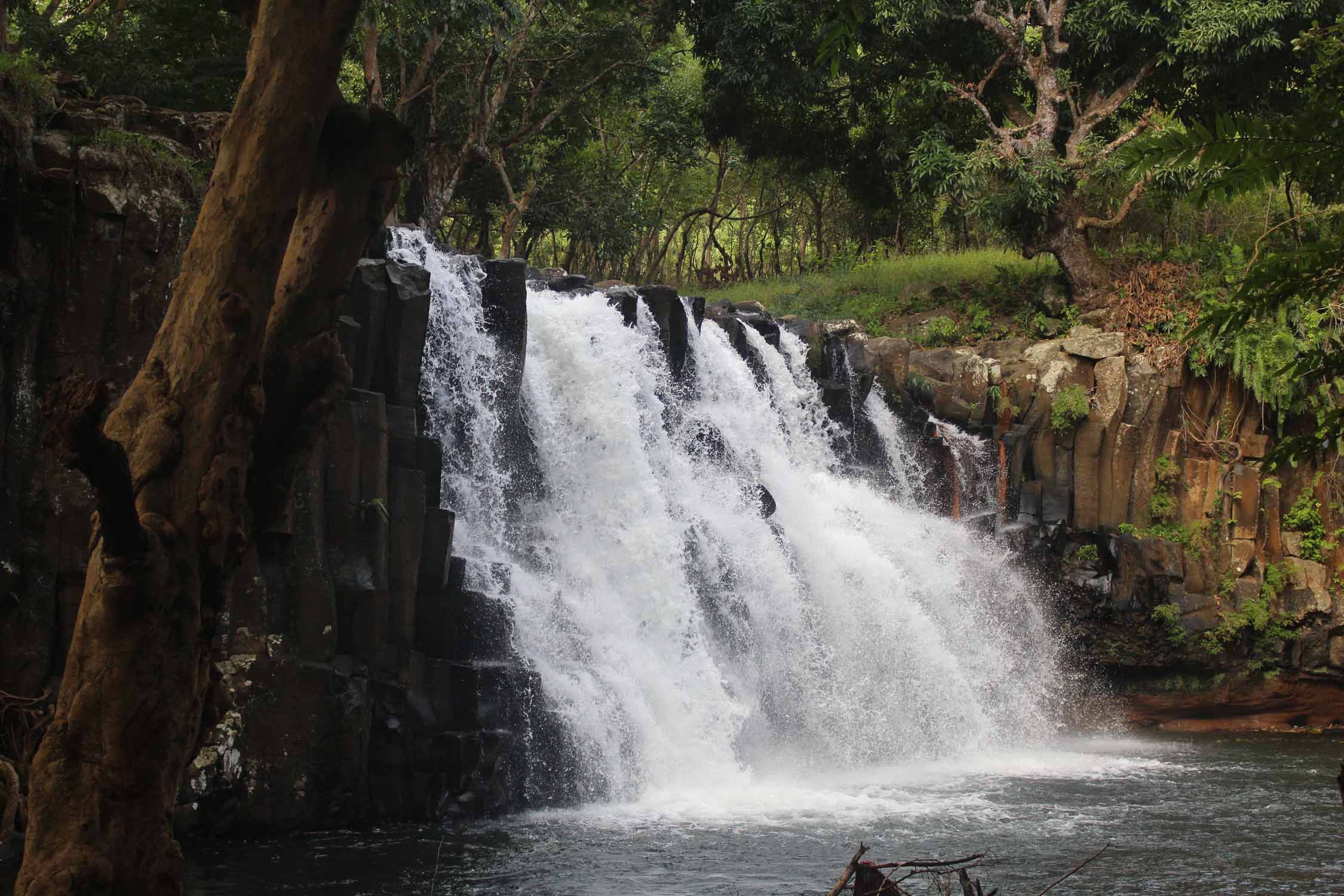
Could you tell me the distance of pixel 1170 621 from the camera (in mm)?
18391

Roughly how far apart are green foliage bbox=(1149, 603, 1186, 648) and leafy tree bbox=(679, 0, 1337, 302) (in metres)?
5.72

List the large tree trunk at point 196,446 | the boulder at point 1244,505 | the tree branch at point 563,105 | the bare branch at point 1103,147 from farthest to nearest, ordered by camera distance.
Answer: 1. the tree branch at point 563,105
2. the bare branch at point 1103,147
3. the boulder at point 1244,505
4. the large tree trunk at point 196,446

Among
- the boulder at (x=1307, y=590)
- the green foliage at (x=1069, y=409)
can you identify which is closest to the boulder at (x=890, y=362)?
the green foliage at (x=1069, y=409)

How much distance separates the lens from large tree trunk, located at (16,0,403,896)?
13.1 feet

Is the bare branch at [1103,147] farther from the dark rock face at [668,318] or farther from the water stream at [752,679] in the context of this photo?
the dark rock face at [668,318]

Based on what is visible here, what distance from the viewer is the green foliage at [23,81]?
9.41 m

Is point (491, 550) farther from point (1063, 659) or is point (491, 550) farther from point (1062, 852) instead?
point (1063, 659)

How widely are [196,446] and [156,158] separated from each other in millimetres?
6610

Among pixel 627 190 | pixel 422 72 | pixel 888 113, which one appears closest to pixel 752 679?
pixel 422 72

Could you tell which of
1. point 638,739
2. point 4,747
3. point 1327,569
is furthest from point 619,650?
point 1327,569

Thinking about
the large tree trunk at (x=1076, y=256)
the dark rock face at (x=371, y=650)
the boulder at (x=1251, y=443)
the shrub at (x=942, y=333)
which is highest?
the large tree trunk at (x=1076, y=256)

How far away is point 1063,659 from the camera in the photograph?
18.6m

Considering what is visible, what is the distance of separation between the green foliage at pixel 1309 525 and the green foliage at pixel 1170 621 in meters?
2.49

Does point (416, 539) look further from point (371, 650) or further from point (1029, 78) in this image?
point (1029, 78)
